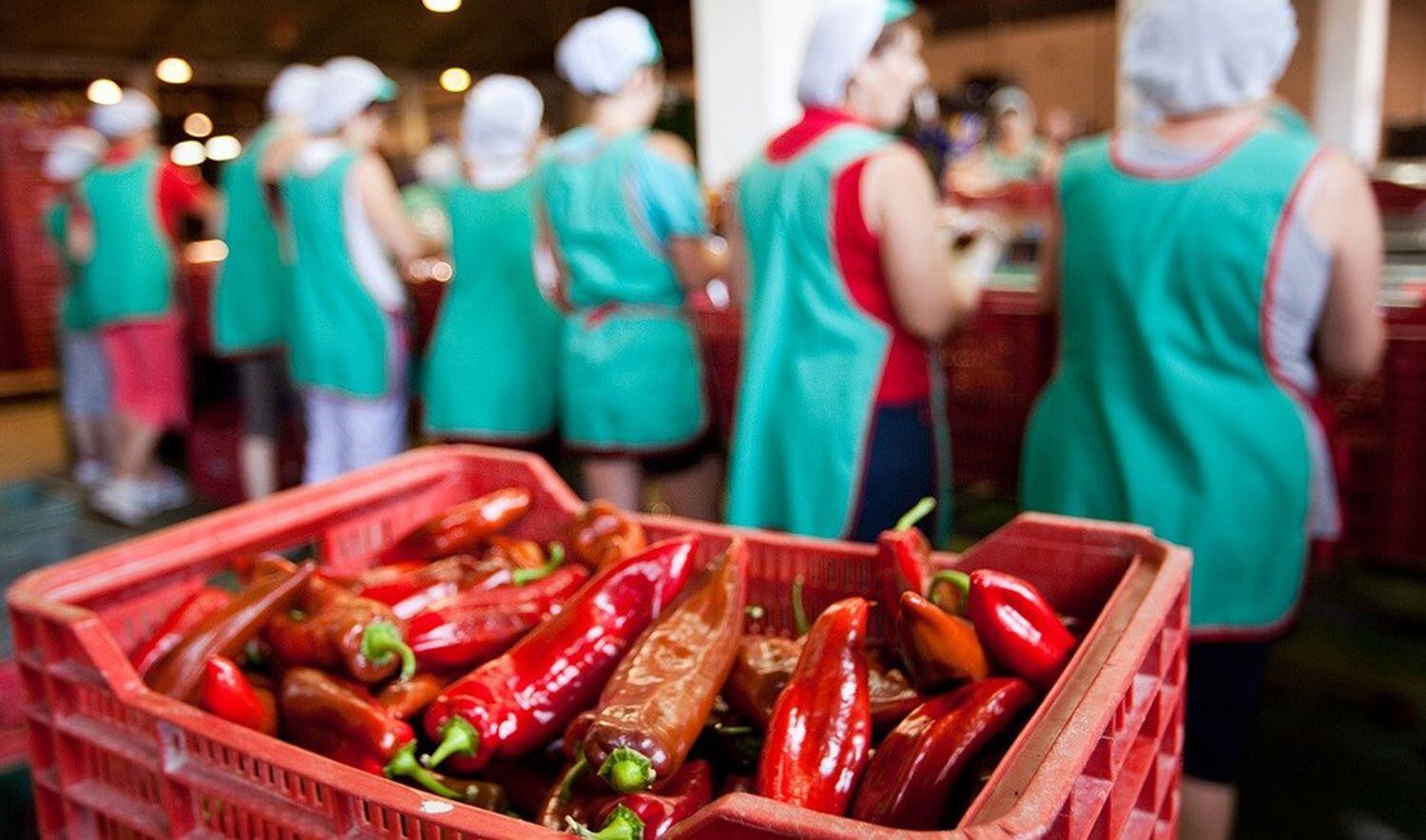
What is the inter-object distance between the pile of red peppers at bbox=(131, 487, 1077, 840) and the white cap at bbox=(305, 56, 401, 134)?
8.41 feet

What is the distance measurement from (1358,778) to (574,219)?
2.24m

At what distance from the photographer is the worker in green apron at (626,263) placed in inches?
110

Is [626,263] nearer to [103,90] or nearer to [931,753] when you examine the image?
[931,753]

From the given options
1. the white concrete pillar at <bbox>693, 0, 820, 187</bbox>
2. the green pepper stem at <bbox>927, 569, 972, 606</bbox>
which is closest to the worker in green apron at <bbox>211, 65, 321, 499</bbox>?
the white concrete pillar at <bbox>693, 0, 820, 187</bbox>

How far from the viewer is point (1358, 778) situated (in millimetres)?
2580

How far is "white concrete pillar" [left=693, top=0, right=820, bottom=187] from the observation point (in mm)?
4727

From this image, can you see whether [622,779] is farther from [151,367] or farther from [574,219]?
[151,367]

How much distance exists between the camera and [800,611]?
4.72ft

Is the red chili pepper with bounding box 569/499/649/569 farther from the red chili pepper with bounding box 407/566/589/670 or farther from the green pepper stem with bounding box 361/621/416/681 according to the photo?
the green pepper stem with bounding box 361/621/416/681

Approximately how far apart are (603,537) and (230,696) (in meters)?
0.52

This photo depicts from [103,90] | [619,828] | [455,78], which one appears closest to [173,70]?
[103,90]

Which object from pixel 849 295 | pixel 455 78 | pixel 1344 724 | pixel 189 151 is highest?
pixel 455 78

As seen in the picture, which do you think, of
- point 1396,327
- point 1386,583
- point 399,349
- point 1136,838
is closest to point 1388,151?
point 1386,583

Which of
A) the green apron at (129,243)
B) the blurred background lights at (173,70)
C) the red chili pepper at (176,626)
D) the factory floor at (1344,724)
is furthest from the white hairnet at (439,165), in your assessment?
the blurred background lights at (173,70)
